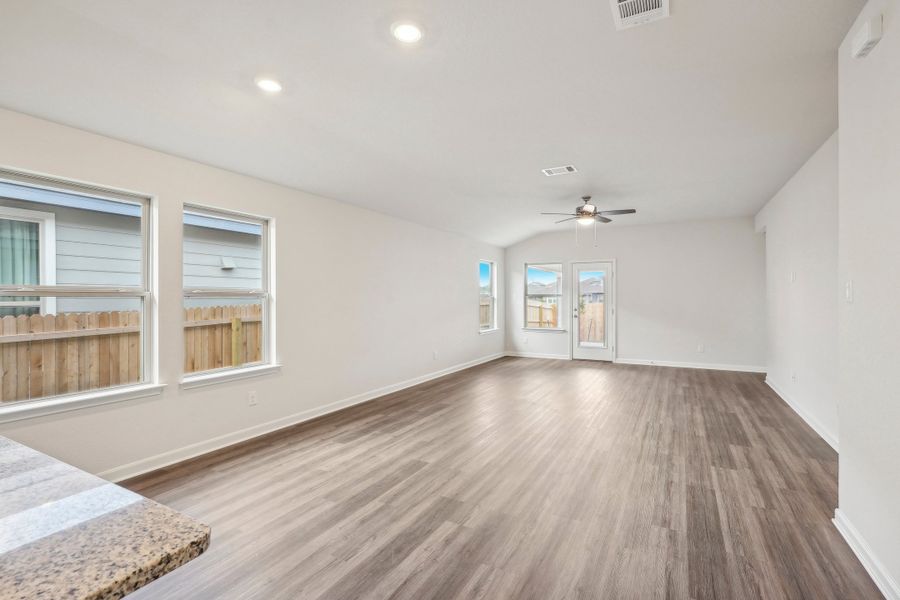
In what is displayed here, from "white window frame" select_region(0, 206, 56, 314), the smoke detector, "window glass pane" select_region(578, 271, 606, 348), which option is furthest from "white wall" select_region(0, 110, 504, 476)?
the smoke detector

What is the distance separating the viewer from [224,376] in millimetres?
3742

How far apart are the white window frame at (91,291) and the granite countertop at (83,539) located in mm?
2340

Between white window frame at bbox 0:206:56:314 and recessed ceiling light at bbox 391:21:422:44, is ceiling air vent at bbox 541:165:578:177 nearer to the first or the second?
recessed ceiling light at bbox 391:21:422:44

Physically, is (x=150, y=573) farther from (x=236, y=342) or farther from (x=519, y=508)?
(x=236, y=342)

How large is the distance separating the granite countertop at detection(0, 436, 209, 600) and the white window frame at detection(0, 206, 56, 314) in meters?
2.47

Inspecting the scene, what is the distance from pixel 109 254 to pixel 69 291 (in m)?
0.38

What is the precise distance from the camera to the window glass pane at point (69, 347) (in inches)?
108

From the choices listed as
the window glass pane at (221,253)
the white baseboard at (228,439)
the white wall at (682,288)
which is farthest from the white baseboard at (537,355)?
the window glass pane at (221,253)

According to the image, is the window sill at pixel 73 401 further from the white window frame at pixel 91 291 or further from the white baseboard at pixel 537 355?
the white baseboard at pixel 537 355

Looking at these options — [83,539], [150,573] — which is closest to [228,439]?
[83,539]

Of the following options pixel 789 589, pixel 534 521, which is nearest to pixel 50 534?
pixel 534 521

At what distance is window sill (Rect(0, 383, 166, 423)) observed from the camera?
263 cm

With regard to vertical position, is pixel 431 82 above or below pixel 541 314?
above

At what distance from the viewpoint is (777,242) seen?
564cm
